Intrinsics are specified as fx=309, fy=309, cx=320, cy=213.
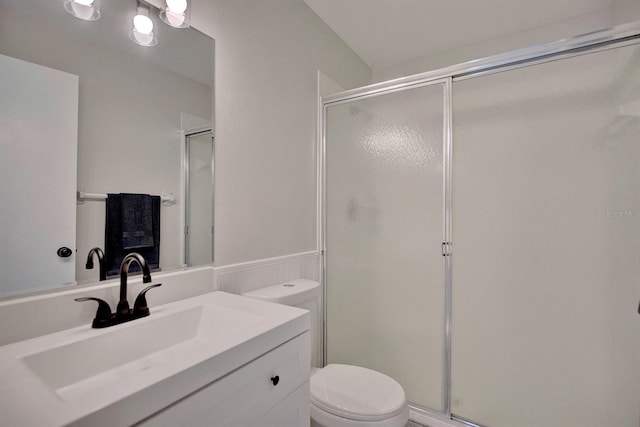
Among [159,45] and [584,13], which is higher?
[584,13]

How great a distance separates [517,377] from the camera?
1.61 metres

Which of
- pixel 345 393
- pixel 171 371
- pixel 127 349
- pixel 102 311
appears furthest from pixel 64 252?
pixel 345 393

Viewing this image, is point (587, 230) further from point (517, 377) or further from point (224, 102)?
point (224, 102)

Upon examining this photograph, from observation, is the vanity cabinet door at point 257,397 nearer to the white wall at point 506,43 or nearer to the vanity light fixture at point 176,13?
the vanity light fixture at point 176,13

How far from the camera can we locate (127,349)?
87cm

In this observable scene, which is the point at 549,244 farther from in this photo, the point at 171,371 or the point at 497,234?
the point at 171,371

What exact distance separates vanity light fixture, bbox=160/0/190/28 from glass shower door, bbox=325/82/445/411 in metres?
1.05

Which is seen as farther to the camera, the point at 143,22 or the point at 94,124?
the point at 143,22

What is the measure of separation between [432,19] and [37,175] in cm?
229

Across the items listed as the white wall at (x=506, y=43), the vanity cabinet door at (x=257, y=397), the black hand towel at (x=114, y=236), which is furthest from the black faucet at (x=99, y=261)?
the white wall at (x=506, y=43)

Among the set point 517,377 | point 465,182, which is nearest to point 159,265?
point 465,182

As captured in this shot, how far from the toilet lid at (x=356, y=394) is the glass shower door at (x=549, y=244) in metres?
0.56

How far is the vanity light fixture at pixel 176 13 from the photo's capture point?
3.77ft

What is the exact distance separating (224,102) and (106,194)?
24.7 inches
